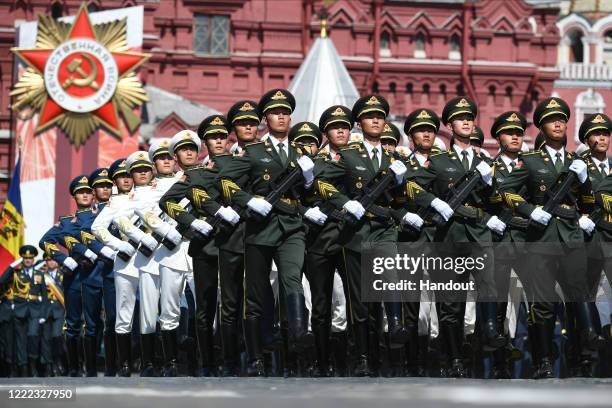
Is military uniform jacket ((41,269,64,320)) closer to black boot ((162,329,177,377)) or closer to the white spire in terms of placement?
black boot ((162,329,177,377))

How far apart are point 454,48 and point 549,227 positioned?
25403mm

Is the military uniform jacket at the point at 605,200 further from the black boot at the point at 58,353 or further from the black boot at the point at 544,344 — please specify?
the black boot at the point at 58,353

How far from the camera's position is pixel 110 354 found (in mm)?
12539

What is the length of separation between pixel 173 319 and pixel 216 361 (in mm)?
607

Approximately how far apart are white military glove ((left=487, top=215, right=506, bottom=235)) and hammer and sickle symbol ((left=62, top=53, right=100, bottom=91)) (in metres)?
20.0

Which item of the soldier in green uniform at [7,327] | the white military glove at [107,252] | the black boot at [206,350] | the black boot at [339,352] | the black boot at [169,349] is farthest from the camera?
the soldier in green uniform at [7,327]

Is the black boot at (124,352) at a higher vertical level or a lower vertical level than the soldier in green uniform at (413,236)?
lower

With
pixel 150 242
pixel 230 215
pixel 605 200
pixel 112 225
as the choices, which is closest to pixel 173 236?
pixel 150 242

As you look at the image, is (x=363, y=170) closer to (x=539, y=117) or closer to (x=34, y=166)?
(x=539, y=117)

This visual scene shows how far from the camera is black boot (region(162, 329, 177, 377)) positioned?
11367 mm

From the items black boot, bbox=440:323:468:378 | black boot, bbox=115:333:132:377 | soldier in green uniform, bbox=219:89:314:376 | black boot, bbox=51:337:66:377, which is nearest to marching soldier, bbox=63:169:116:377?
black boot, bbox=115:333:132:377

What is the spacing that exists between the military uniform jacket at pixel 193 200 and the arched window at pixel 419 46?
24501 mm

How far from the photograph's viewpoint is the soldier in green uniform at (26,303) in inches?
699

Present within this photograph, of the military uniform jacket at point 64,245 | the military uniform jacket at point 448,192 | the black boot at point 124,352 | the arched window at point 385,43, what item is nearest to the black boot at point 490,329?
the military uniform jacket at point 448,192
